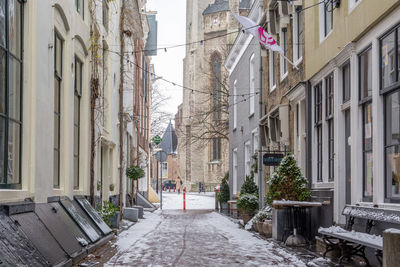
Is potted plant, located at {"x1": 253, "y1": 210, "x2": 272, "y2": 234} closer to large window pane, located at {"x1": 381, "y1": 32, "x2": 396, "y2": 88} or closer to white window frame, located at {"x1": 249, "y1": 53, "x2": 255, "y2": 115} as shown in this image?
large window pane, located at {"x1": 381, "y1": 32, "x2": 396, "y2": 88}

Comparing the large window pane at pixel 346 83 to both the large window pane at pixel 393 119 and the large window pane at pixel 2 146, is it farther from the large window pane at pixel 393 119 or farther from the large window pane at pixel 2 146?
the large window pane at pixel 2 146

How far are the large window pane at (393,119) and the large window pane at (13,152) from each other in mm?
4737

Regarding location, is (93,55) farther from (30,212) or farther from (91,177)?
(30,212)

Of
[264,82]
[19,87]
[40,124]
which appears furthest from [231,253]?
[264,82]

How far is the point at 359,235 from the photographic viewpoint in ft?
23.8

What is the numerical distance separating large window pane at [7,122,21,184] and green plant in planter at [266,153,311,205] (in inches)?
232

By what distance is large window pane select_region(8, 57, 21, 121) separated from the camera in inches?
276

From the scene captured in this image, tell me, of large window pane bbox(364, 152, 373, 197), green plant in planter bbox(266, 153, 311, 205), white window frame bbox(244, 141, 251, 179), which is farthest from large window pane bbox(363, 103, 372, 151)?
white window frame bbox(244, 141, 251, 179)

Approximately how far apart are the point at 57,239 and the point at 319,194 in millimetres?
5540

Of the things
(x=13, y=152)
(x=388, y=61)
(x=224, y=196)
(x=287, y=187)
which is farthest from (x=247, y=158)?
(x=13, y=152)

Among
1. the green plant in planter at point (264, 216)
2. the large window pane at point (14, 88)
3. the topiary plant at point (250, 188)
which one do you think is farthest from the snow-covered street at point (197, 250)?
the topiary plant at point (250, 188)

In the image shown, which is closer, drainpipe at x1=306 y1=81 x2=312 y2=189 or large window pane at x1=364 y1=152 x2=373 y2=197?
large window pane at x1=364 y1=152 x2=373 y2=197

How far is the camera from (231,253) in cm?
975

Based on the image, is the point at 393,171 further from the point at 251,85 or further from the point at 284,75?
the point at 251,85
